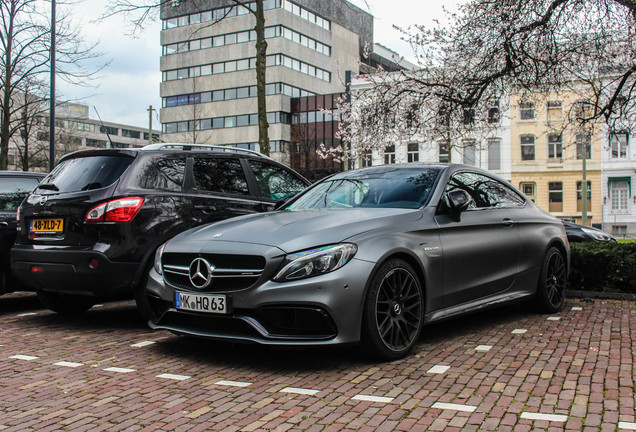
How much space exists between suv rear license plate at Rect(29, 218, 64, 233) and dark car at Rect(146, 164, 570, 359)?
137cm

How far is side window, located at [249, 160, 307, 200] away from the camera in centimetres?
747

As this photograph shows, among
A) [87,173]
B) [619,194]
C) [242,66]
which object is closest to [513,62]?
[87,173]

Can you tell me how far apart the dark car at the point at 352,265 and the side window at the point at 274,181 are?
1271mm

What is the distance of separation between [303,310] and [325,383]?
502mm

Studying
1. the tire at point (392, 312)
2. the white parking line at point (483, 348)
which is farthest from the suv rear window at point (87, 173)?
the white parking line at point (483, 348)

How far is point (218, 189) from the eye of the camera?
6.89m

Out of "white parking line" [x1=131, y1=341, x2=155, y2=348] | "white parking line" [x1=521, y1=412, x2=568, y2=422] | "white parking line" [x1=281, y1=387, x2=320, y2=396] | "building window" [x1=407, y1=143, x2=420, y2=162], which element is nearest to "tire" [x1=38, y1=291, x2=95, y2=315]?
"white parking line" [x1=131, y1=341, x2=155, y2=348]

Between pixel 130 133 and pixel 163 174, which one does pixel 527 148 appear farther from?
pixel 130 133

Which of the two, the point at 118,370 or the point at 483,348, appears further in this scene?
the point at 483,348

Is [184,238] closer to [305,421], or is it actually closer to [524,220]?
[305,421]

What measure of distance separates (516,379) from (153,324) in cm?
276

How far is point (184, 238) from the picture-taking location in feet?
17.0

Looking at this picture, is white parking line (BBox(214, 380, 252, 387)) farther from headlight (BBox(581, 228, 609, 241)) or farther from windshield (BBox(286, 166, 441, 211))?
headlight (BBox(581, 228, 609, 241))

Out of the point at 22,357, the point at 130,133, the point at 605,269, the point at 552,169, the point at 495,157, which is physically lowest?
the point at 22,357
